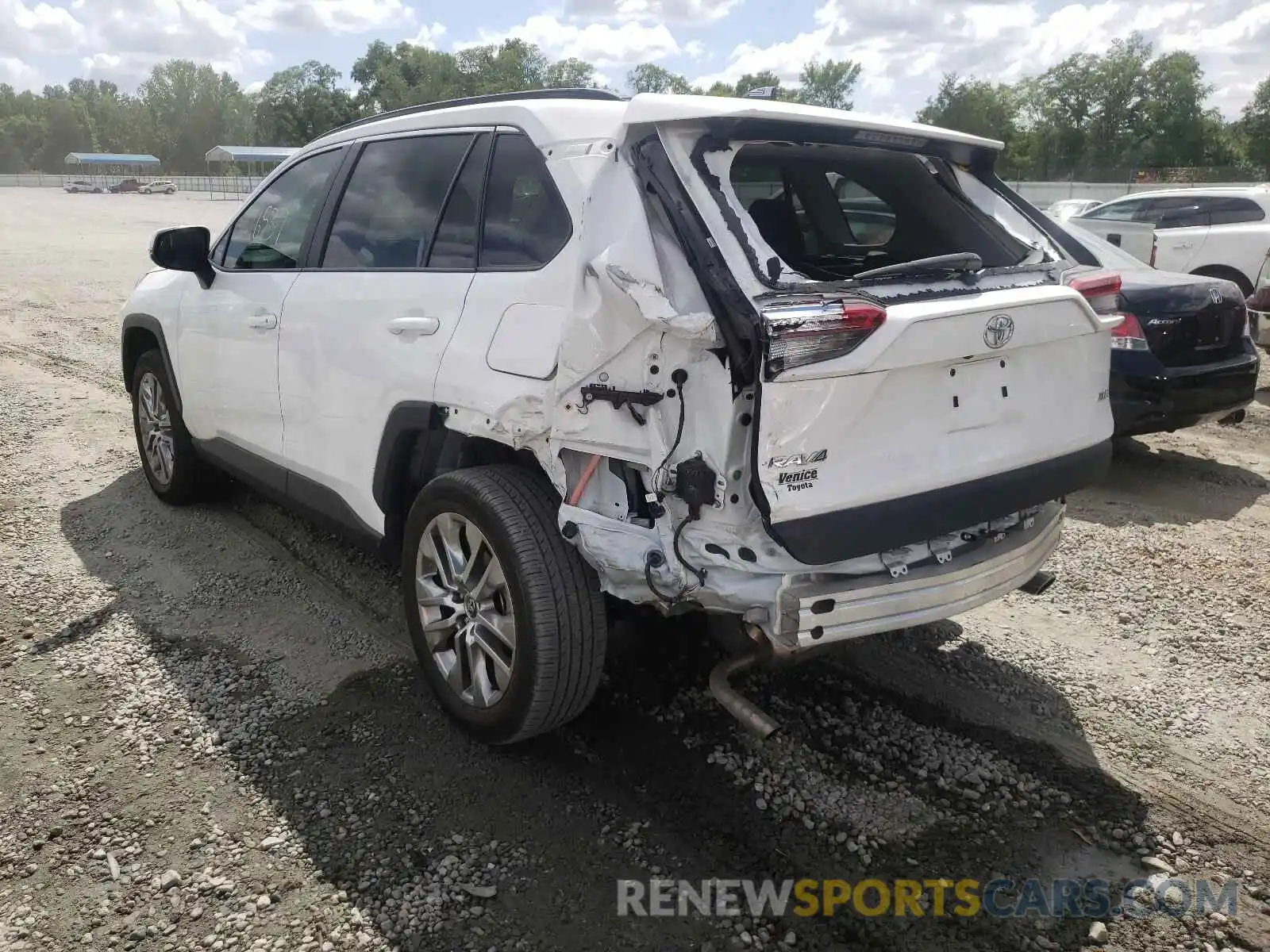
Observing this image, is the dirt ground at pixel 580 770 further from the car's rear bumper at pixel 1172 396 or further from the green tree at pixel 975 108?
the green tree at pixel 975 108

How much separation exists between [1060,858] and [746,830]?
0.88m

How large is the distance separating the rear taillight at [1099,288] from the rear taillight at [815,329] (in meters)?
1.07

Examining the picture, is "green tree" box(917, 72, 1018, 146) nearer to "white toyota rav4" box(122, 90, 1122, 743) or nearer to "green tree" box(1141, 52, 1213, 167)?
"green tree" box(1141, 52, 1213, 167)

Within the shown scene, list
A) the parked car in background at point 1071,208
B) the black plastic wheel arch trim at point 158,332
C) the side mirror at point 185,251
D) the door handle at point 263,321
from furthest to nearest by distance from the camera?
the parked car in background at point 1071,208, the black plastic wheel arch trim at point 158,332, the side mirror at point 185,251, the door handle at point 263,321

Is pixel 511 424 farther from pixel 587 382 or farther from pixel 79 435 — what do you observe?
pixel 79 435

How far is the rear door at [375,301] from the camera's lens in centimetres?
325

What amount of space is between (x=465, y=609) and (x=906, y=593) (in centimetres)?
139

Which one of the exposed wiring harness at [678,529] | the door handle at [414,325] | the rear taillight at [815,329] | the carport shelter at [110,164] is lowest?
the exposed wiring harness at [678,529]

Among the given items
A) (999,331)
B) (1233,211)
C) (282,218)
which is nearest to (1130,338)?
(999,331)

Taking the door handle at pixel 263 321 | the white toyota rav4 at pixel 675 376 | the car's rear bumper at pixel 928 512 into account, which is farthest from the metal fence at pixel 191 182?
the car's rear bumper at pixel 928 512

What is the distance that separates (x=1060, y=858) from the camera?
8.96ft

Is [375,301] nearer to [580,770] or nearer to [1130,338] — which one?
[580,770]

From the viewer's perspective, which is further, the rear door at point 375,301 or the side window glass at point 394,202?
the side window glass at point 394,202

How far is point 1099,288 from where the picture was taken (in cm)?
319
